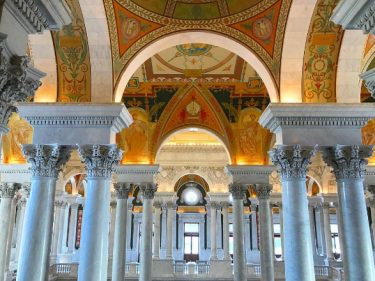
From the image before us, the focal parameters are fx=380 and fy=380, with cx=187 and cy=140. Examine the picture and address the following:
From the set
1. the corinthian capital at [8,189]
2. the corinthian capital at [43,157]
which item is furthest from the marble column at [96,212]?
the corinthian capital at [8,189]

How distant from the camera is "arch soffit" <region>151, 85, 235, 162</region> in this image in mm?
13125

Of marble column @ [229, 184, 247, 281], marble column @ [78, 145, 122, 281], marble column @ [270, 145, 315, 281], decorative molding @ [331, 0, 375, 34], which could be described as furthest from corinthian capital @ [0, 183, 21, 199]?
decorative molding @ [331, 0, 375, 34]

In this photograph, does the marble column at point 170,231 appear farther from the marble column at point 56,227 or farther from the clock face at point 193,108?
the clock face at point 193,108

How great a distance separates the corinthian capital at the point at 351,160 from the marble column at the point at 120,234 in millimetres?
7034

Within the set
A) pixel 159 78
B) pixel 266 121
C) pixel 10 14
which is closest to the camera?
pixel 10 14

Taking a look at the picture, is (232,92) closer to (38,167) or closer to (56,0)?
(38,167)

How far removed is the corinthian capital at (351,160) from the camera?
7340 mm

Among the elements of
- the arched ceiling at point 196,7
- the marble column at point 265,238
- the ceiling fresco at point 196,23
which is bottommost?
the marble column at point 265,238

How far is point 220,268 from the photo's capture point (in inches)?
703

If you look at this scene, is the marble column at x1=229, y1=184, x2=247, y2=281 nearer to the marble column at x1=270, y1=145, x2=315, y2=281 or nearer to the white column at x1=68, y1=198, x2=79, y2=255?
the marble column at x1=270, y1=145, x2=315, y2=281

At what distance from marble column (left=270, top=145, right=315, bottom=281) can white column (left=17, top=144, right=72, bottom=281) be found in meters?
4.37

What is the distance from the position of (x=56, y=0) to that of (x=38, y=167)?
445 centimetres

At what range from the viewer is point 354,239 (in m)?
6.91

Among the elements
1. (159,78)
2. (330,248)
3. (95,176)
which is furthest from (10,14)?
(330,248)
